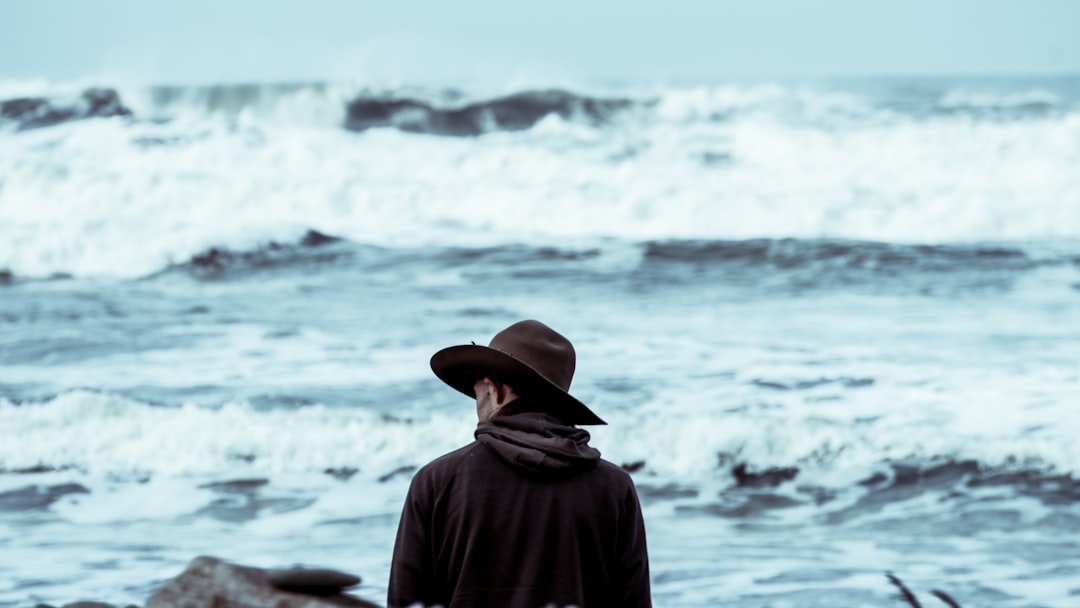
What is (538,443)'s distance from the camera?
2490mm

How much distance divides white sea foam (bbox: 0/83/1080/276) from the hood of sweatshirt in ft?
47.2

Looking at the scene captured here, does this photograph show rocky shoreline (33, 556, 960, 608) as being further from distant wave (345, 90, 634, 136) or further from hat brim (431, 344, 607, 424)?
distant wave (345, 90, 634, 136)

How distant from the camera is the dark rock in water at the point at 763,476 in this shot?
753 cm

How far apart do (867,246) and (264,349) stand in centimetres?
783

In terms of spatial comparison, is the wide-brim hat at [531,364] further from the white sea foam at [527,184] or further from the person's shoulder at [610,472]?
the white sea foam at [527,184]

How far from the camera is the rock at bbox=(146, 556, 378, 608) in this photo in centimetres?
175

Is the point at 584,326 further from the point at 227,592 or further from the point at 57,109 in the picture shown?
the point at 57,109

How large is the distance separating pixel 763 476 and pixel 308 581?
20.1ft

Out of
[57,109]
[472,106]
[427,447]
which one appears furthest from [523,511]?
[57,109]

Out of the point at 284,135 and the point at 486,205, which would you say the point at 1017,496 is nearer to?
the point at 486,205

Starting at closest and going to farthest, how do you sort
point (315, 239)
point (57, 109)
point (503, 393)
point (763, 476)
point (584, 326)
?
point (503, 393), point (763, 476), point (584, 326), point (315, 239), point (57, 109)

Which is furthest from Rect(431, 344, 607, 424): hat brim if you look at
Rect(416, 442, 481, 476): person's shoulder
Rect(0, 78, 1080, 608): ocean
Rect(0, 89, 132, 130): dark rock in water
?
Rect(0, 89, 132, 130): dark rock in water

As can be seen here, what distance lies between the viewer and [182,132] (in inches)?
988

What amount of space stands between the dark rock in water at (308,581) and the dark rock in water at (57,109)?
2613 cm
